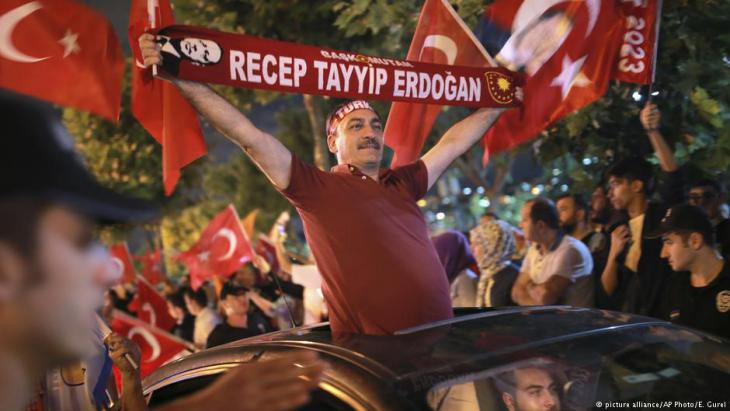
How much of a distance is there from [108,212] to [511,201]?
2841 centimetres

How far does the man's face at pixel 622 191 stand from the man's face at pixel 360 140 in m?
2.61

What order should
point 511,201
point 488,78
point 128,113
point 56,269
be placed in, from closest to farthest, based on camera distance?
point 56,269 < point 488,78 < point 128,113 < point 511,201

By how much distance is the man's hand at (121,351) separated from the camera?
3840mm

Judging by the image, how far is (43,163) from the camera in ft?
4.91

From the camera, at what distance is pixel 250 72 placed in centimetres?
377

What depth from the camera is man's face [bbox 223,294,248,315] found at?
7250mm

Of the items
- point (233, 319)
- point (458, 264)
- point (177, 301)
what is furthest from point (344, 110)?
point (177, 301)

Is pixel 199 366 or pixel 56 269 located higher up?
pixel 56 269

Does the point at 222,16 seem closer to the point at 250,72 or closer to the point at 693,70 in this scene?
the point at 693,70

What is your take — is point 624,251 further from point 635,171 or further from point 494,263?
point 494,263

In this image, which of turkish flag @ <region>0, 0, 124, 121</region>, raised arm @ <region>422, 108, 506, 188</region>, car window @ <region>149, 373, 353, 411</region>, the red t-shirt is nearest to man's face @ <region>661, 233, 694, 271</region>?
raised arm @ <region>422, 108, 506, 188</region>

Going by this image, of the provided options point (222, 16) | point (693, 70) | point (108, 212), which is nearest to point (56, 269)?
point (108, 212)

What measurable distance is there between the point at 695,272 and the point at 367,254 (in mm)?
2064

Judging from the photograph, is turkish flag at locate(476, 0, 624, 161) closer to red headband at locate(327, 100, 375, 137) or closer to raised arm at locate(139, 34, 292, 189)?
red headband at locate(327, 100, 375, 137)
